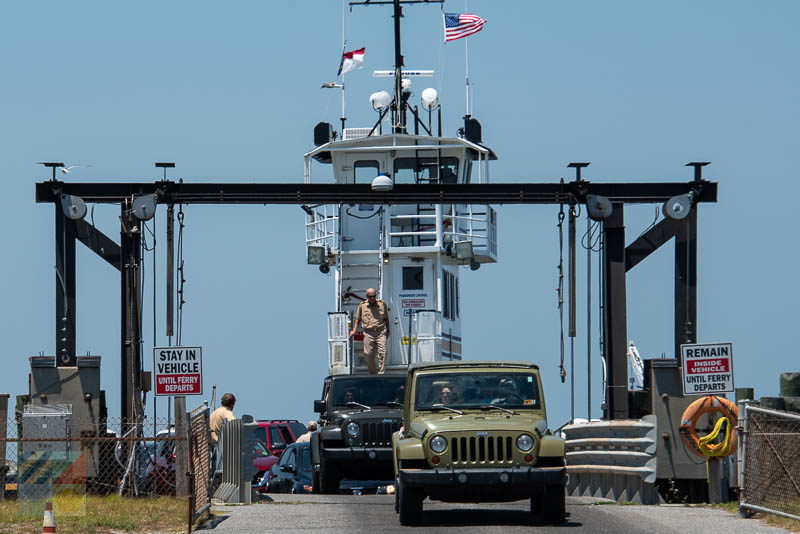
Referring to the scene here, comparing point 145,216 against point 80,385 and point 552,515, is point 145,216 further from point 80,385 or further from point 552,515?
point 552,515

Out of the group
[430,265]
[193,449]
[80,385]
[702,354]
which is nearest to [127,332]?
[80,385]

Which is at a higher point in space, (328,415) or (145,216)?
(145,216)

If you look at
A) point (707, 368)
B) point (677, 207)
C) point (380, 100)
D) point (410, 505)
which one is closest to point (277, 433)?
point (380, 100)

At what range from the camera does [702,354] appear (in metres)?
21.2

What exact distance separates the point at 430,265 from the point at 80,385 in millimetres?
14426

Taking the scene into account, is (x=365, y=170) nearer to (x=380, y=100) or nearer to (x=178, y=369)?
(x=380, y=100)

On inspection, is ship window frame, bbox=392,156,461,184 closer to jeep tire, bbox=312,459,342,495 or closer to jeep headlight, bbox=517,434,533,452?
jeep tire, bbox=312,459,342,495

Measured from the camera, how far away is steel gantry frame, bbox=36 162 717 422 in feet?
82.6

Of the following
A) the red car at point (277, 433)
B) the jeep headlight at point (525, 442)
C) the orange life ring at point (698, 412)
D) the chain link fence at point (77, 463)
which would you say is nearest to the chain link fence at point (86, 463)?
the chain link fence at point (77, 463)

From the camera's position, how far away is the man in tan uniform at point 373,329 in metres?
31.5

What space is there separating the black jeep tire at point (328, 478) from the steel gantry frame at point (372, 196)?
3240mm

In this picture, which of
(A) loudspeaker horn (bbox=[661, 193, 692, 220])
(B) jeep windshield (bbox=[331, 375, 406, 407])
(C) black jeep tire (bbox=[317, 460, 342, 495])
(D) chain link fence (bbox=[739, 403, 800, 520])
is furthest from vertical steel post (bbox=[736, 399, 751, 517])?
(C) black jeep tire (bbox=[317, 460, 342, 495])

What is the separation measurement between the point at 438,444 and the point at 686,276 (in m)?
9.68

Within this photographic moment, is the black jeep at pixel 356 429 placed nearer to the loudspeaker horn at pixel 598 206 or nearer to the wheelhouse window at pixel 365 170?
the loudspeaker horn at pixel 598 206
